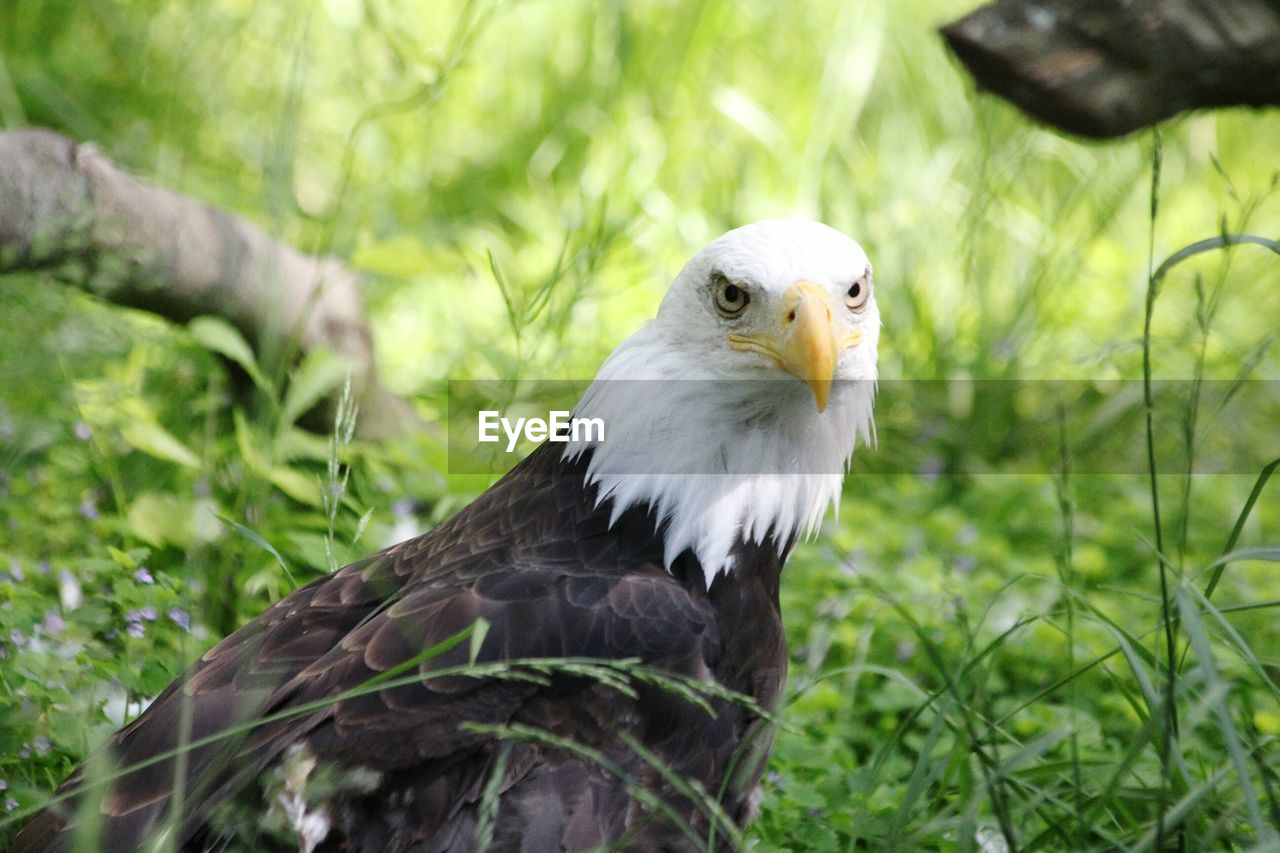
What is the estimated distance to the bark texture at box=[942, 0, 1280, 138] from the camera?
3.14 metres

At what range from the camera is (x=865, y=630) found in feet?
13.0

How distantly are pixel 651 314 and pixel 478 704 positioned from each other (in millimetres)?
3453

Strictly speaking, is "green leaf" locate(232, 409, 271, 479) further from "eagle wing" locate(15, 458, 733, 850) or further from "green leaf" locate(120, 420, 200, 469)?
"eagle wing" locate(15, 458, 733, 850)

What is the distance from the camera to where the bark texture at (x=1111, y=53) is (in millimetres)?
3137

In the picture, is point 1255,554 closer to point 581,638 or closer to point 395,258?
point 581,638

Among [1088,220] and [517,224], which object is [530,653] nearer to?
[517,224]

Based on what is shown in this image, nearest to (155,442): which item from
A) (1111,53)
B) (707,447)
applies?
(707,447)

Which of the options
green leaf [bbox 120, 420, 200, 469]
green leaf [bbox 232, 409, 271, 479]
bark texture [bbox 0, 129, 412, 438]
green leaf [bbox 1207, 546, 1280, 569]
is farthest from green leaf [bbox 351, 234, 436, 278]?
green leaf [bbox 1207, 546, 1280, 569]

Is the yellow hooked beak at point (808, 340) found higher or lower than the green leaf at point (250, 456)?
higher

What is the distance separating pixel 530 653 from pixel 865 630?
1.61 m

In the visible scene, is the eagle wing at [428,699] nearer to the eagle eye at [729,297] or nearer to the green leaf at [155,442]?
the eagle eye at [729,297]

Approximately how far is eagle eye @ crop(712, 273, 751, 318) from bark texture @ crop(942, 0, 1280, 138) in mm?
781

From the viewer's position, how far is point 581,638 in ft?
8.61

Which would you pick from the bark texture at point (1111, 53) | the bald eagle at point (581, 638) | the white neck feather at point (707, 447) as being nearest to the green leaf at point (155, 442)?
the bald eagle at point (581, 638)
